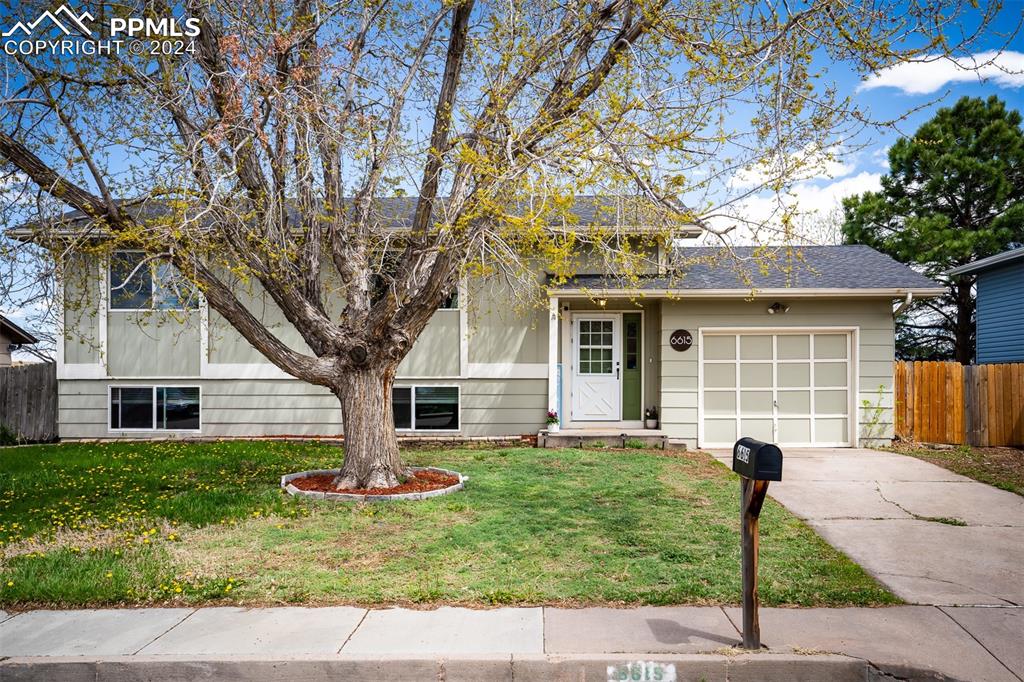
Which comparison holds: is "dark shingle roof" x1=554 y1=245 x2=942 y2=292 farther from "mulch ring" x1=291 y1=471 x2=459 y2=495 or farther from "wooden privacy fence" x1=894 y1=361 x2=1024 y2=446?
"mulch ring" x1=291 y1=471 x2=459 y2=495

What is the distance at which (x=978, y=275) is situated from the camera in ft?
65.5

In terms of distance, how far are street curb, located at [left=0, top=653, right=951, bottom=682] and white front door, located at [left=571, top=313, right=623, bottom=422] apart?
9.51 metres

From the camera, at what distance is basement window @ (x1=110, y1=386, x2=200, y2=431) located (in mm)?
13234

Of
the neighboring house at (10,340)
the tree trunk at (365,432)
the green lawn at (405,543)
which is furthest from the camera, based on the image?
the neighboring house at (10,340)

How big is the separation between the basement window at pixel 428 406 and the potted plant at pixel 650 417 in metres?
3.66

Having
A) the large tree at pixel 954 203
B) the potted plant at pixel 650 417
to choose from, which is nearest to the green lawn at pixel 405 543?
the potted plant at pixel 650 417

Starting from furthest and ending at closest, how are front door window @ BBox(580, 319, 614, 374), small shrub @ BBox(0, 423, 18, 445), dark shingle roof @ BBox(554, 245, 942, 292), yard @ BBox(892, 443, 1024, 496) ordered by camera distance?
small shrub @ BBox(0, 423, 18, 445) → front door window @ BBox(580, 319, 614, 374) → dark shingle roof @ BBox(554, 245, 942, 292) → yard @ BBox(892, 443, 1024, 496)

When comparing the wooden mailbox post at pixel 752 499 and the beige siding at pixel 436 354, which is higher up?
the beige siding at pixel 436 354

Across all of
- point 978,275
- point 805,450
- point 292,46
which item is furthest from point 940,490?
point 978,275

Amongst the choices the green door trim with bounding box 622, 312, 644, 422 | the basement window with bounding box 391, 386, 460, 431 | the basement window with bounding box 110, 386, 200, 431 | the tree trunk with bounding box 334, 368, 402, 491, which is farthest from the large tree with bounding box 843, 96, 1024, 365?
the basement window with bounding box 110, 386, 200, 431

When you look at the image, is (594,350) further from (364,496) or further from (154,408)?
(154,408)

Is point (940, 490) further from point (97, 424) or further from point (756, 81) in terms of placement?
point (97, 424)

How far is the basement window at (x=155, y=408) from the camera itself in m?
13.2

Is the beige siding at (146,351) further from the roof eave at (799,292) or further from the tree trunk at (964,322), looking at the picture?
the tree trunk at (964,322)
